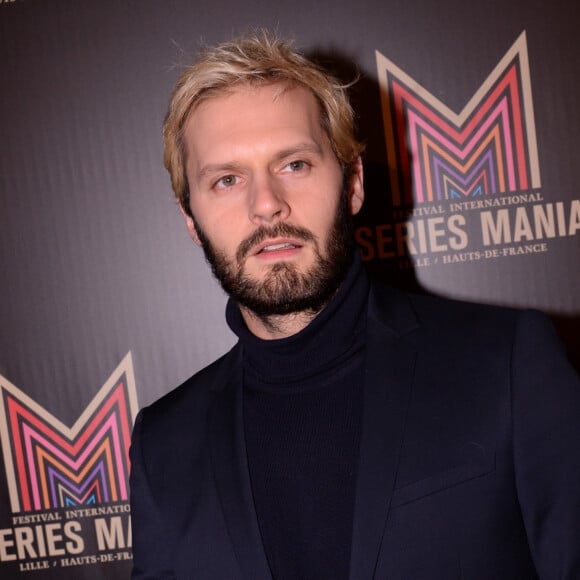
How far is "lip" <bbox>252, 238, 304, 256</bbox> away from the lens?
142cm

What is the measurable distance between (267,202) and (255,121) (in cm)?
21

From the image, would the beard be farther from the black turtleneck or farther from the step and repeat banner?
the step and repeat banner

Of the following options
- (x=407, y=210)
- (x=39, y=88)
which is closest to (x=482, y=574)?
(x=407, y=210)

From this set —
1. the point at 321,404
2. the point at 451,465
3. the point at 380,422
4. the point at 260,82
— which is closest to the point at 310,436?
the point at 321,404

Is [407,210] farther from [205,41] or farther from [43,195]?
[43,195]

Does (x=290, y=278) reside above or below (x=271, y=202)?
below

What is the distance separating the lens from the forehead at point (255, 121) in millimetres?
1473

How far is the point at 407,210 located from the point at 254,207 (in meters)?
0.61

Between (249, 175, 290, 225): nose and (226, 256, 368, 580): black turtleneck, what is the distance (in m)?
0.21

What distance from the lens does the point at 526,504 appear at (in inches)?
48.4

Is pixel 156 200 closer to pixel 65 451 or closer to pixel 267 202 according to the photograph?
pixel 267 202

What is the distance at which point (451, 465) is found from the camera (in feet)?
4.12

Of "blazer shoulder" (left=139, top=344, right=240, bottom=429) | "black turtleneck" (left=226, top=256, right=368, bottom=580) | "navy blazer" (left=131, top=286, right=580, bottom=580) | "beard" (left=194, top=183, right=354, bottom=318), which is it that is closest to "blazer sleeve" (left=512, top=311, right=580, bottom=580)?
"navy blazer" (left=131, top=286, right=580, bottom=580)

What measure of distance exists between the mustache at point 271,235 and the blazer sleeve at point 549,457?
0.50 metres
